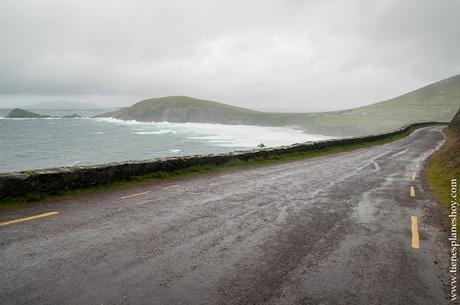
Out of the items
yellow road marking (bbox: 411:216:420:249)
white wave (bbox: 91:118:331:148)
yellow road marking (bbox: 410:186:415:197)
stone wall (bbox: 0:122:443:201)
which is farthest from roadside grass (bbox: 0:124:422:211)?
white wave (bbox: 91:118:331:148)

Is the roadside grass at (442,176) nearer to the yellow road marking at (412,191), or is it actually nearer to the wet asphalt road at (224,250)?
the yellow road marking at (412,191)

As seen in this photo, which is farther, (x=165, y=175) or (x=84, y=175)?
(x=165, y=175)

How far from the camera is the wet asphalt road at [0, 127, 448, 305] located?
398 centimetres

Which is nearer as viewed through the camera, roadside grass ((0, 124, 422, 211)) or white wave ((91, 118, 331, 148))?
roadside grass ((0, 124, 422, 211))

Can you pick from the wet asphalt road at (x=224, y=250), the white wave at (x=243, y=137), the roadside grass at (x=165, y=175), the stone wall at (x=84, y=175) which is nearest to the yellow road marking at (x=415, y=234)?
the wet asphalt road at (x=224, y=250)

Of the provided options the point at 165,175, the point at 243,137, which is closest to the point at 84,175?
the point at 165,175

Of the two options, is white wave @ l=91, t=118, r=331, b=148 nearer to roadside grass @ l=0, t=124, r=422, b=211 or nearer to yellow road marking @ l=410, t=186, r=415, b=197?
roadside grass @ l=0, t=124, r=422, b=211

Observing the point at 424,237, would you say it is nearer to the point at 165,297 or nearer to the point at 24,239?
the point at 165,297

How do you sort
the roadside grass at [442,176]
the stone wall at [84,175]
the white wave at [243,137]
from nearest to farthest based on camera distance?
the stone wall at [84,175] < the roadside grass at [442,176] < the white wave at [243,137]

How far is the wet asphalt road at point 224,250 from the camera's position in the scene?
3980mm

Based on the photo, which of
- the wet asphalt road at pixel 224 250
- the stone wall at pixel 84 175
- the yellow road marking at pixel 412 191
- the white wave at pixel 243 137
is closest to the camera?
the wet asphalt road at pixel 224 250

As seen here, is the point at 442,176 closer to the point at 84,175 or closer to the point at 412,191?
the point at 412,191

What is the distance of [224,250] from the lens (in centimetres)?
533

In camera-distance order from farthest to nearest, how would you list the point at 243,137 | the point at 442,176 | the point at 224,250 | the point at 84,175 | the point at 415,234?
the point at 243,137
the point at 442,176
the point at 84,175
the point at 415,234
the point at 224,250
